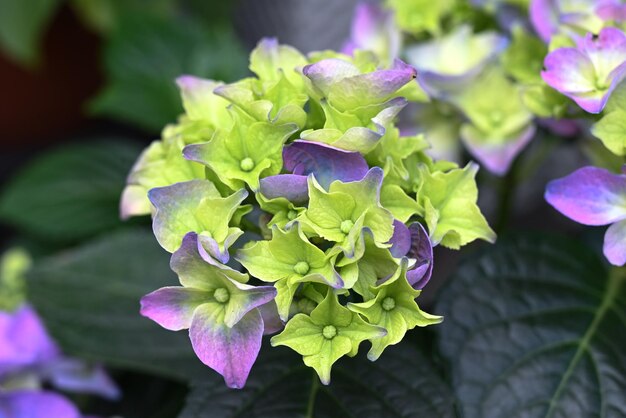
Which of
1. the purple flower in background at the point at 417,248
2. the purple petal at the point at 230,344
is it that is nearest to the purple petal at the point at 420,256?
the purple flower in background at the point at 417,248

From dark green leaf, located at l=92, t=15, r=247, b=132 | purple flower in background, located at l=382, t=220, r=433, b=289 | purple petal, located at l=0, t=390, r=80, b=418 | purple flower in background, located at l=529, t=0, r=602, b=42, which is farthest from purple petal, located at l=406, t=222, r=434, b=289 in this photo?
dark green leaf, located at l=92, t=15, r=247, b=132

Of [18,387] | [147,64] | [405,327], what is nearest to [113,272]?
[18,387]

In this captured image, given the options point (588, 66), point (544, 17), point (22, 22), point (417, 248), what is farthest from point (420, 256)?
point (22, 22)

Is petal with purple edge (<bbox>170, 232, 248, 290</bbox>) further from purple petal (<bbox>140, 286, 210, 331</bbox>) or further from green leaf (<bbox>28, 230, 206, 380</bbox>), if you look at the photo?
green leaf (<bbox>28, 230, 206, 380</bbox>)

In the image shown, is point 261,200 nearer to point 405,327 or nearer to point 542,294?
point 405,327

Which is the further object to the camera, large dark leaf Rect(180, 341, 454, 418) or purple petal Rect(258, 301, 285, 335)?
large dark leaf Rect(180, 341, 454, 418)

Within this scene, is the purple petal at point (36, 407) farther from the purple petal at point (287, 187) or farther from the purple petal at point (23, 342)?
the purple petal at point (287, 187)

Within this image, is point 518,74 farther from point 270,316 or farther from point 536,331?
point 270,316
